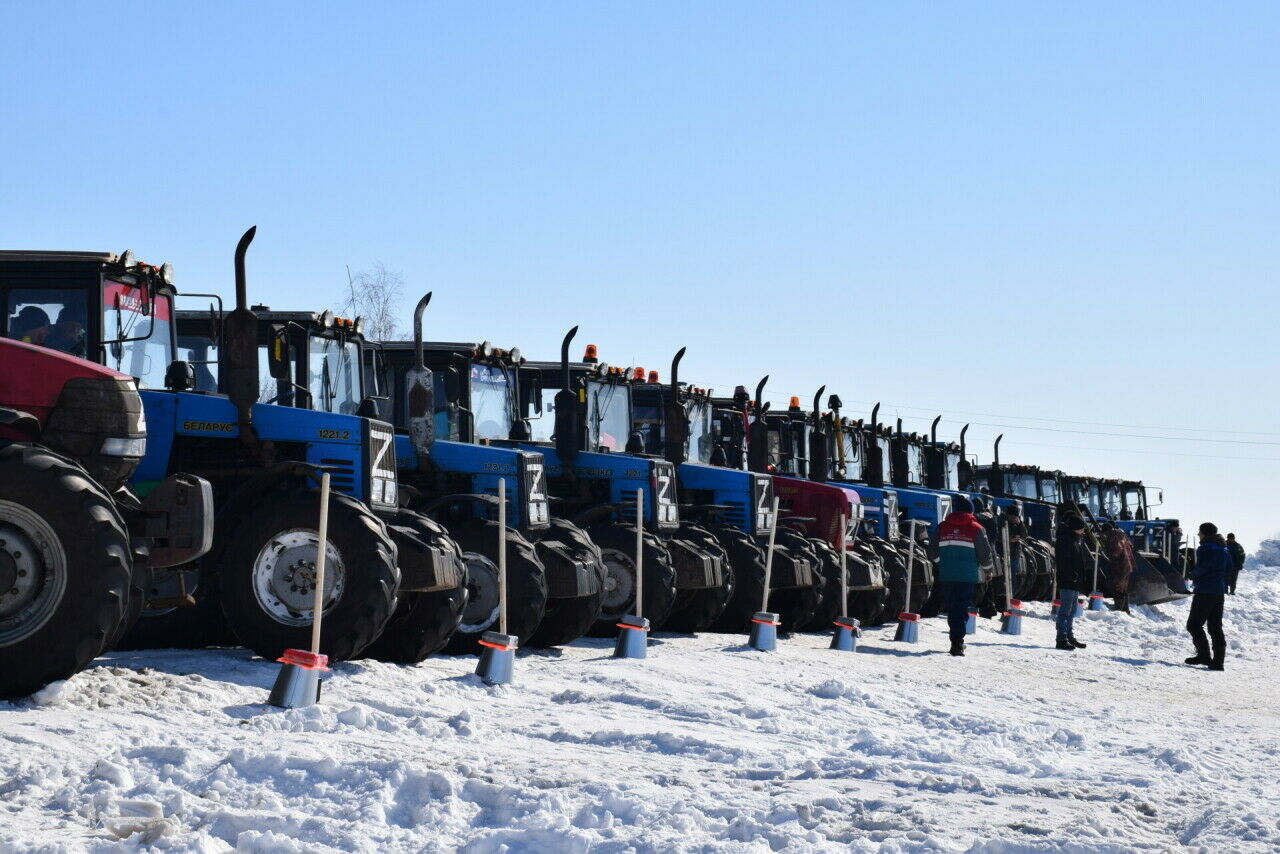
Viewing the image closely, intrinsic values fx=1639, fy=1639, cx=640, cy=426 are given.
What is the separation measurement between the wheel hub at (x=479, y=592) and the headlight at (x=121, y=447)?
3.97 metres

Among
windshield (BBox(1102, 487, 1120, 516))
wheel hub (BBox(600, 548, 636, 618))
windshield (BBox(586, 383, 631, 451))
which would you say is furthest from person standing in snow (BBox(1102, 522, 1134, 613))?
windshield (BBox(1102, 487, 1120, 516))

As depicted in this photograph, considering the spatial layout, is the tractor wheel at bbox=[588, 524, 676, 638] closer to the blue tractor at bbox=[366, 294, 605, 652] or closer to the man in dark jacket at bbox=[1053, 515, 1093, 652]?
the blue tractor at bbox=[366, 294, 605, 652]

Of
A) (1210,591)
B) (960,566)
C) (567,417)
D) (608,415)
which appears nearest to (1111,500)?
(1210,591)

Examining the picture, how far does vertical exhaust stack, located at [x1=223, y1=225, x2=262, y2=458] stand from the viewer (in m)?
9.80

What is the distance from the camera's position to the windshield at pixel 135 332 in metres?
9.96

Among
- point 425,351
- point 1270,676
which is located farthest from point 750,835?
point 1270,676

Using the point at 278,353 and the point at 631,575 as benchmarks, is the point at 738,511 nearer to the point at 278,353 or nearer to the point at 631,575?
the point at 631,575

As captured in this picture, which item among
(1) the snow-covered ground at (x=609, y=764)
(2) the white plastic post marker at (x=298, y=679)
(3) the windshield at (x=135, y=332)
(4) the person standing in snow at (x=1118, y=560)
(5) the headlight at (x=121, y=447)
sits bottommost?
(1) the snow-covered ground at (x=609, y=764)

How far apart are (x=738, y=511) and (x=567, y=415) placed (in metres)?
3.14

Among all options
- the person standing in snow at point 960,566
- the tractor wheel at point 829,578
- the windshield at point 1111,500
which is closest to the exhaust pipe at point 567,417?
the tractor wheel at point 829,578

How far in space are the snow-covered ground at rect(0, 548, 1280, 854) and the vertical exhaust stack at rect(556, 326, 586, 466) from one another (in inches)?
102

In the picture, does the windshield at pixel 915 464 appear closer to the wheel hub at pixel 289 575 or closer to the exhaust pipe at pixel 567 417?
the exhaust pipe at pixel 567 417

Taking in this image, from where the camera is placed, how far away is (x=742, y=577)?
16.4m

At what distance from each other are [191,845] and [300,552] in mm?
4274
